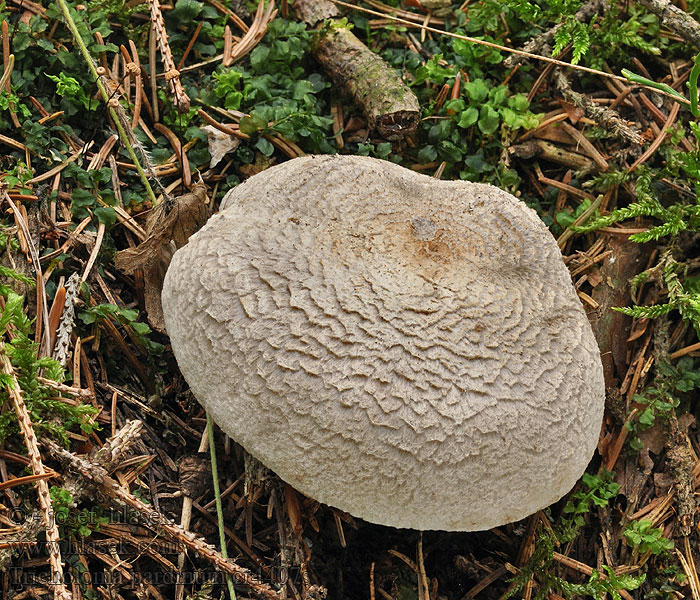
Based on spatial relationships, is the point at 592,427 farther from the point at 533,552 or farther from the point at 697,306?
the point at 697,306

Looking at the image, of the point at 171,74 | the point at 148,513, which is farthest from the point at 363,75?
the point at 148,513

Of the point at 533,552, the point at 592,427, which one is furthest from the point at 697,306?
the point at 533,552

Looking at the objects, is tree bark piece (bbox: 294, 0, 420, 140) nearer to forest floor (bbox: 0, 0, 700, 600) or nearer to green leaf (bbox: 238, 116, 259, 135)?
forest floor (bbox: 0, 0, 700, 600)

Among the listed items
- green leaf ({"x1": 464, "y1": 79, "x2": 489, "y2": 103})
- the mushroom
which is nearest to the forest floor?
green leaf ({"x1": 464, "y1": 79, "x2": 489, "y2": 103})

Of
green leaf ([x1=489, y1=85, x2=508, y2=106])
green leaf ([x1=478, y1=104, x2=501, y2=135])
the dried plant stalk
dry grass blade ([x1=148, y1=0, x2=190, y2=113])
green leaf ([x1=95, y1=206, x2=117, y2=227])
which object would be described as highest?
dry grass blade ([x1=148, y1=0, x2=190, y2=113])

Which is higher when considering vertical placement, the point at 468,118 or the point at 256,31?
the point at 256,31

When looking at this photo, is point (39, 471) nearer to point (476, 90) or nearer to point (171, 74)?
point (171, 74)

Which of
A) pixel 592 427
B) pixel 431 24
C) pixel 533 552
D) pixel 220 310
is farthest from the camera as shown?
pixel 431 24
